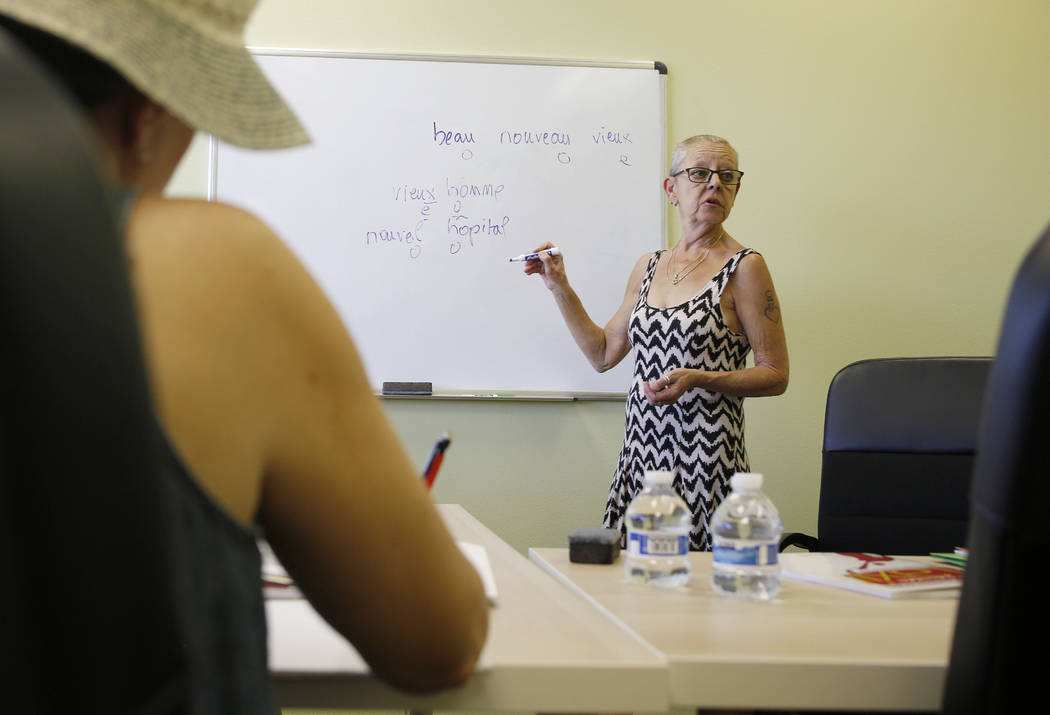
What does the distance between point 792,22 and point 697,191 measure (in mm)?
1003

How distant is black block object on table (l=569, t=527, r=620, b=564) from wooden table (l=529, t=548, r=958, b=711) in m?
0.22

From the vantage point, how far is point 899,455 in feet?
6.08

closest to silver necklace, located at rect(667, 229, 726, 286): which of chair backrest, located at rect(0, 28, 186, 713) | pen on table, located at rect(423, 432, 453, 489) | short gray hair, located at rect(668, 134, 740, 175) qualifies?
short gray hair, located at rect(668, 134, 740, 175)

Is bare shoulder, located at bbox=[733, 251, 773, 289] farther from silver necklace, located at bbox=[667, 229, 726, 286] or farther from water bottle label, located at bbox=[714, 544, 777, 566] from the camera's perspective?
water bottle label, located at bbox=[714, 544, 777, 566]

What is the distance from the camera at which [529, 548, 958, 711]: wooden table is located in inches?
32.4

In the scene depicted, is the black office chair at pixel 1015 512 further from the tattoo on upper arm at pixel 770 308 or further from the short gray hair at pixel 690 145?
the short gray hair at pixel 690 145

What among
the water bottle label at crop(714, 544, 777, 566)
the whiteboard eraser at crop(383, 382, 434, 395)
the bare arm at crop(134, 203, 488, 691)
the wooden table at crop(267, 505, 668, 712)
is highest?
the bare arm at crop(134, 203, 488, 691)

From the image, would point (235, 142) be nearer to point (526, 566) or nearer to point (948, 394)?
point (526, 566)

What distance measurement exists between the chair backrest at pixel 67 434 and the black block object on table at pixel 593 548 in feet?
3.83

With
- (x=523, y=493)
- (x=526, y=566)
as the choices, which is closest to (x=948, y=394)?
(x=526, y=566)

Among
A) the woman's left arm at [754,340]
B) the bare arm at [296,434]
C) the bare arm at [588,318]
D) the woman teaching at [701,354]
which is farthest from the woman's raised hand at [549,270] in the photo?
the bare arm at [296,434]

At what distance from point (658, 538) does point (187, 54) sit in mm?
876

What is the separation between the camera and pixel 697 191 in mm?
2525

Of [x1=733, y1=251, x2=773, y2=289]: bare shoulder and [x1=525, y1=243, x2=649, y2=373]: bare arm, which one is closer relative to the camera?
[x1=733, y1=251, x2=773, y2=289]: bare shoulder
